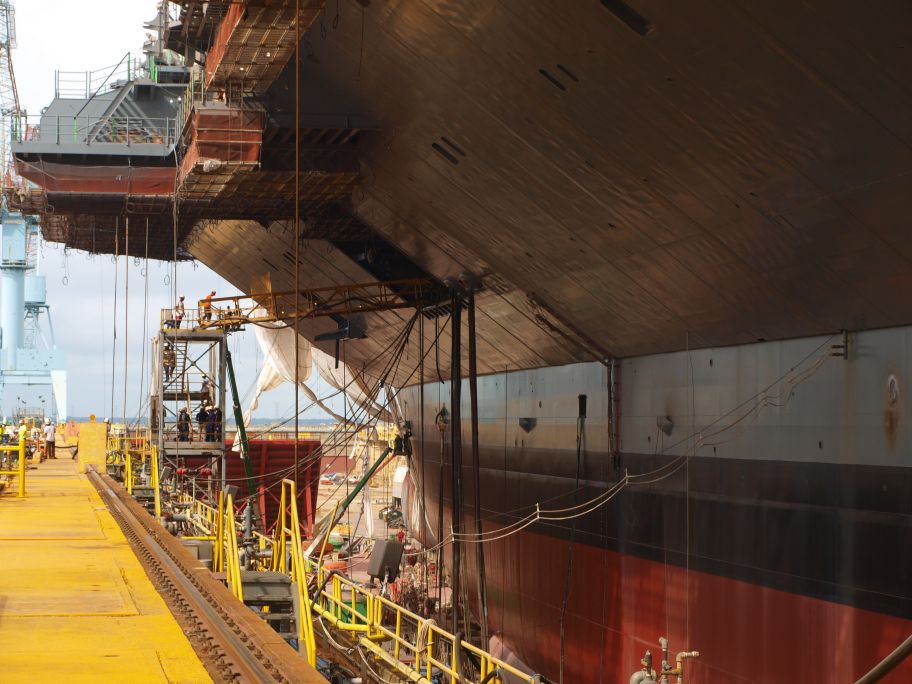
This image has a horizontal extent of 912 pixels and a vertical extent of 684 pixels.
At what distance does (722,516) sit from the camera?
14758 mm

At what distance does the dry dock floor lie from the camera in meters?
6.90

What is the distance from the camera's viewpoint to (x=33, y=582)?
10289 mm

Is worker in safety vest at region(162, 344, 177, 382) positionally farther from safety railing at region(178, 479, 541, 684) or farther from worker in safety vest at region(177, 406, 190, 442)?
safety railing at region(178, 479, 541, 684)

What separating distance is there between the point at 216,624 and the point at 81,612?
1.44 metres

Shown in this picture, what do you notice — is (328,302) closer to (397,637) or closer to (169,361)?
(169,361)

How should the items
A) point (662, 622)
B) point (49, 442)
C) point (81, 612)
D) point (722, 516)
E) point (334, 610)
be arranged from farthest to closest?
1. point (49, 442)
2. point (662, 622)
3. point (334, 610)
4. point (722, 516)
5. point (81, 612)

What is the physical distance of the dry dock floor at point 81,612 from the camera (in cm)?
690

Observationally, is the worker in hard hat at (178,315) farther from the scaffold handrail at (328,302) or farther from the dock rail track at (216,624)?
the dock rail track at (216,624)

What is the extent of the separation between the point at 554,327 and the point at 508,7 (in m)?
8.93

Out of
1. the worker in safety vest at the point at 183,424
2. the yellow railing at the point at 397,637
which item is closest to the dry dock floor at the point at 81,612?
the yellow railing at the point at 397,637

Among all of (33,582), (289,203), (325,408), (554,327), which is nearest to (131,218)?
(289,203)

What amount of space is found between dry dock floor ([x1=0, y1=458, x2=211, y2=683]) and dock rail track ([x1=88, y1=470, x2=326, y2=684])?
0.43 ft

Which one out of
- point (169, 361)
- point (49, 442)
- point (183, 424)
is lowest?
point (49, 442)

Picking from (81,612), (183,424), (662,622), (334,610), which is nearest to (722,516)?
(662,622)
